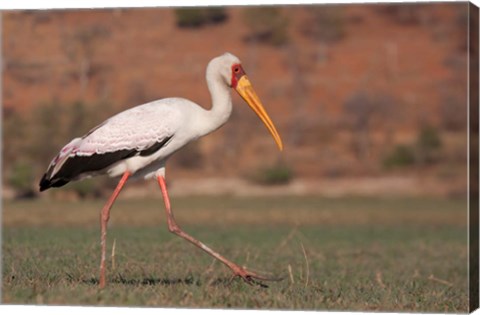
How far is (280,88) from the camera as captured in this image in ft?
163

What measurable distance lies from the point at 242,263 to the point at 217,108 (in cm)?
356

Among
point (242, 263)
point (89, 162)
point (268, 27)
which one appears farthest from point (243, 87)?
point (268, 27)

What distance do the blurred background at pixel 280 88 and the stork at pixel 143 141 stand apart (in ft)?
90.4

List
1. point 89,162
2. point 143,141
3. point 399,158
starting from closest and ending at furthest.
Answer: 1. point 143,141
2. point 89,162
3. point 399,158

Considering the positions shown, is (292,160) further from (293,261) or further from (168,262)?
(168,262)

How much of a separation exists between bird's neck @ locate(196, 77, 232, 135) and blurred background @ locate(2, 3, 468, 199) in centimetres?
2760

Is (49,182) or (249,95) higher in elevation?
(249,95)

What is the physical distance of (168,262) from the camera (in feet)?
38.5

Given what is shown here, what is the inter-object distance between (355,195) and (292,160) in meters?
5.11

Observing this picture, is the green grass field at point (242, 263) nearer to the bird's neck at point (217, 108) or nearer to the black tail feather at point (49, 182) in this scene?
the black tail feather at point (49, 182)

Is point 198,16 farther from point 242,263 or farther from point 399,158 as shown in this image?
point 242,263

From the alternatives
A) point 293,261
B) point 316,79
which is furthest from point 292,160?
point 293,261

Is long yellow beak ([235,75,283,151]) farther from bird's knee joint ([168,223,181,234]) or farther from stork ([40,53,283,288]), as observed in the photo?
bird's knee joint ([168,223,181,234])

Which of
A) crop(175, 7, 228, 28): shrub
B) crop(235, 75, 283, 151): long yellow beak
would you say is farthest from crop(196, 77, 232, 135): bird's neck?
crop(175, 7, 228, 28): shrub
